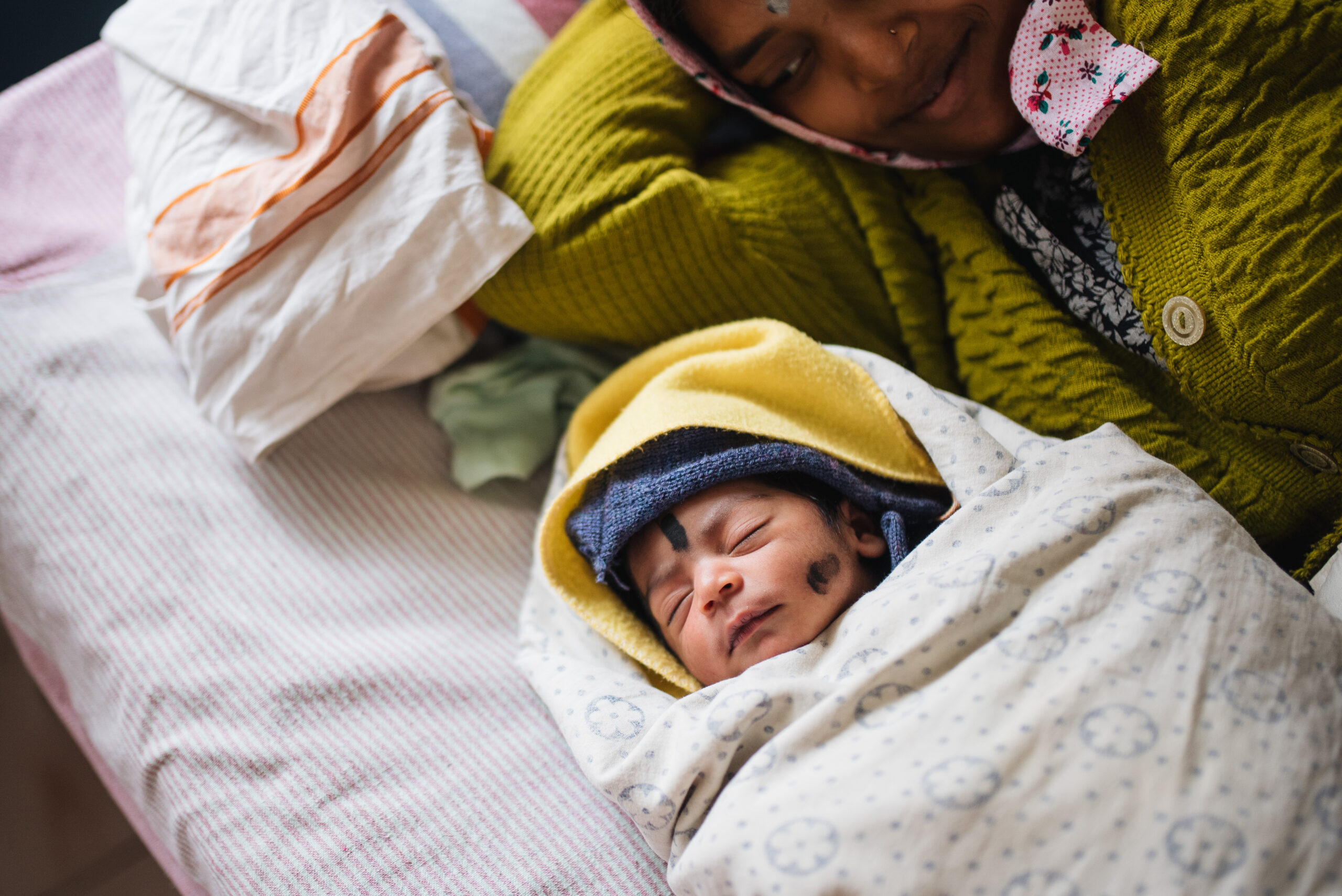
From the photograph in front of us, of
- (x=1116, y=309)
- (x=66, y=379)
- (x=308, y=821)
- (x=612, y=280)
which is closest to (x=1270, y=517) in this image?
(x=1116, y=309)

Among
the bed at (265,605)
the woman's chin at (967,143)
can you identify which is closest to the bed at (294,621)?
the bed at (265,605)

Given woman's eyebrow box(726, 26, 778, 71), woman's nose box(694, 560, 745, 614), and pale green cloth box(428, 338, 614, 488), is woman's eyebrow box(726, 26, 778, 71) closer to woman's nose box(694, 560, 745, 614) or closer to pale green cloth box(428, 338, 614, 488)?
pale green cloth box(428, 338, 614, 488)

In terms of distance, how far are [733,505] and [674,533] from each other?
2.6 inches

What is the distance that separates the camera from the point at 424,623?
3.10 feet

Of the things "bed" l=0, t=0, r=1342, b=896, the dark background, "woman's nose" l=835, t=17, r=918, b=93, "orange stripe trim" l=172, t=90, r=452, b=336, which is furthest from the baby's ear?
the dark background

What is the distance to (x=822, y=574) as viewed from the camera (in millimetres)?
799

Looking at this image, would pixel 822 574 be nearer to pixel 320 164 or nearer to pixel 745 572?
pixel 745 572

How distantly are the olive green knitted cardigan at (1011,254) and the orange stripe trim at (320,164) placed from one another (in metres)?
0.13

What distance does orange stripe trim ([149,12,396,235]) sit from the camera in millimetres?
911

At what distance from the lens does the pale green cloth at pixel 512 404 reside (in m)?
1.04

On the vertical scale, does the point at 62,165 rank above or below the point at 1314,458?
below

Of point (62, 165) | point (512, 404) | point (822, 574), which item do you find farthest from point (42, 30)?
point (822, 574)

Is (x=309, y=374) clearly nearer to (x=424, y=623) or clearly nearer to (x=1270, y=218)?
(x=424, y=623)

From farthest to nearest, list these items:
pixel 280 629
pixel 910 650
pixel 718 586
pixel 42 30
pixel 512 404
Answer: pixel 42 30, pixel 512 404, pixel 280 629, pixel 718 586, pixel 910 650
